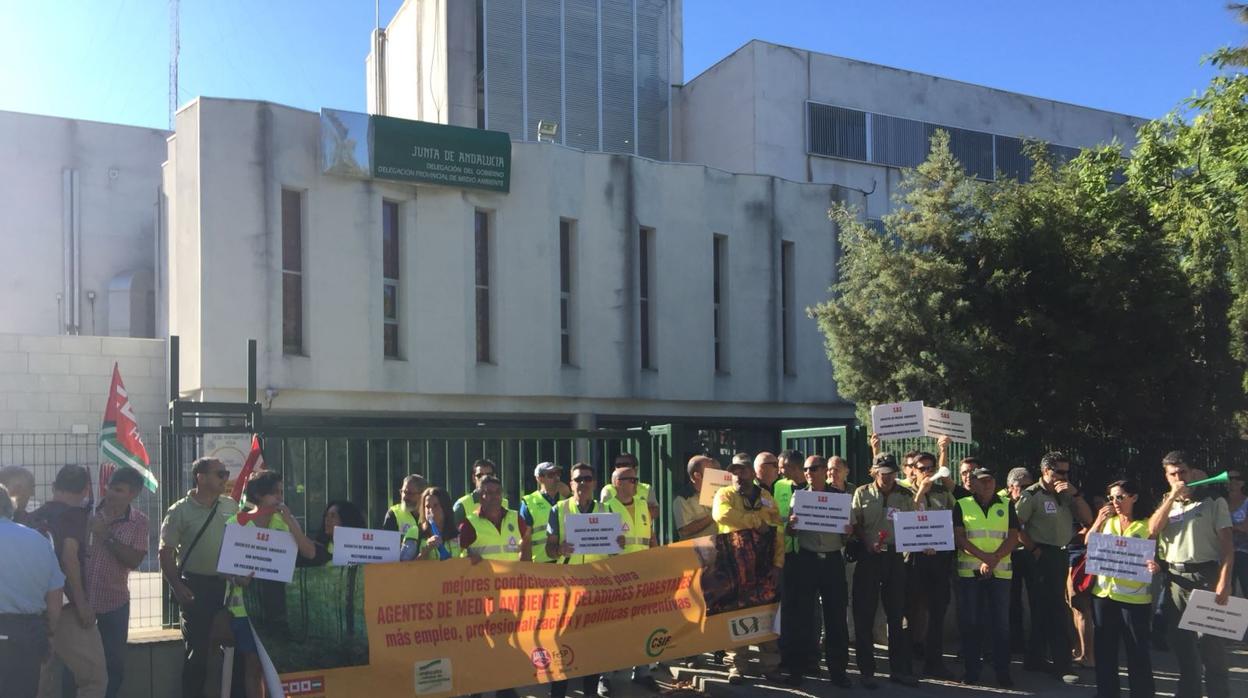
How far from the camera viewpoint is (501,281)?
22.7 metres

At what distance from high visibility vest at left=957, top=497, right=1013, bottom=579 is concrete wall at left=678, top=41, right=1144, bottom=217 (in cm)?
2027

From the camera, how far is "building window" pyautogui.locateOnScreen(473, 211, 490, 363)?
22.8 meters

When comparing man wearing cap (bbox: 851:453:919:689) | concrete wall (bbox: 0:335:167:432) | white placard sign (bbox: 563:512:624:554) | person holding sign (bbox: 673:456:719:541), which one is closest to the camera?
white placard sign (bbox: 563:512:624:554)

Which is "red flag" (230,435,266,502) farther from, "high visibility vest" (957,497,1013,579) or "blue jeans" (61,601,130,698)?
"high visibility vest" (957,497,1013,579)

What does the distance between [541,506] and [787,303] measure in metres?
18.0

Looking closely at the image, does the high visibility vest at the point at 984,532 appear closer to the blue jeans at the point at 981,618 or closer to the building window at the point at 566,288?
the blue jeans at the point at 981,618

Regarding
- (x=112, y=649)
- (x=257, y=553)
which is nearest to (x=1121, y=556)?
(x=257, y=553)

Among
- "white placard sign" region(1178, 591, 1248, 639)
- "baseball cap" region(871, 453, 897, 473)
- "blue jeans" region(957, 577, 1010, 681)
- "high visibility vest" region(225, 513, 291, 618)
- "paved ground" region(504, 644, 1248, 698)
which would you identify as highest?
"baseball cap" region(871, 453, 897, 473)

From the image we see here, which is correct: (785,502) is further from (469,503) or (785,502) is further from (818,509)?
(469,503)

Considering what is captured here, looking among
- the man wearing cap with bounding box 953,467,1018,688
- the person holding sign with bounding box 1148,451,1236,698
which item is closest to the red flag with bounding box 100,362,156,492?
the man wearing cap with bounding box 953,467,1018,688

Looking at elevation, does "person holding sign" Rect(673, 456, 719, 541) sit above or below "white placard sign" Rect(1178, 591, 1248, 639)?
above

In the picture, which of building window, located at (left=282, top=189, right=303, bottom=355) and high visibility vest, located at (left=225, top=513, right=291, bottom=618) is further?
building window, located at (left=282, top=189, right=303, bottom=355)

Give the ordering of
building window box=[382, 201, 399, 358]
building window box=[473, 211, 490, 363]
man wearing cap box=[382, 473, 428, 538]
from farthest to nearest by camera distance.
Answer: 1. building window box=[473, 211, 490, 363]
2. building window box=[382, 201, 399, 358]
3. man wearing cap box=[382, 473, 428, 538]

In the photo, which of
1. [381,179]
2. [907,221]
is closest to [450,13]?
[381,179]
